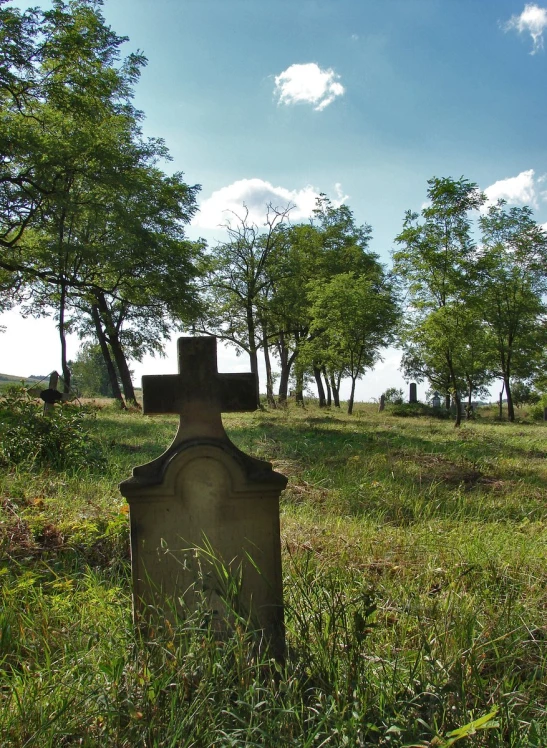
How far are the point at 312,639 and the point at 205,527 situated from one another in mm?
753

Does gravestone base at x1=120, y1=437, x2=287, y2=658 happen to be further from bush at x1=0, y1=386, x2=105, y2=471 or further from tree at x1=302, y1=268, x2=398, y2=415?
tree at x1=302, y1=268, x2=398, y2=415

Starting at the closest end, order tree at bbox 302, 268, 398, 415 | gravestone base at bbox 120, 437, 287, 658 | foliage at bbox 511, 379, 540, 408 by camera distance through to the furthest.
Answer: gravestone base at bbox 120, 437, 287, 658
tree at bbox 302, 268, 398, 415
foliage at bbox 511, 379, 540, 408

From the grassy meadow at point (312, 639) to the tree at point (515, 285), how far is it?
77.6ft

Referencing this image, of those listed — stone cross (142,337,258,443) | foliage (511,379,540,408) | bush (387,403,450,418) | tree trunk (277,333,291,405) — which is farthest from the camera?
foliage (511,379,540,408)

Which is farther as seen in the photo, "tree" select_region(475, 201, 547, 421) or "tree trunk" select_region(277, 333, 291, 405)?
"tree trunk" select_region(277, 333, 291, 405)

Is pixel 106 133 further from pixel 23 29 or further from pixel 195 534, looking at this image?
pixel 195 534

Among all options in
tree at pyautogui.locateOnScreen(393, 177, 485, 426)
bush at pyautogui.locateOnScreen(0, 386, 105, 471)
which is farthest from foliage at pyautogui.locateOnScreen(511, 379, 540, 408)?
bush at pyautogui.locateOnScreen(0, 386, 105, 471)

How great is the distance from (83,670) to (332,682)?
1065 millimetres

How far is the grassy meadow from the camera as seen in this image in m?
1.96

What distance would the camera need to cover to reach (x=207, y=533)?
2.79m

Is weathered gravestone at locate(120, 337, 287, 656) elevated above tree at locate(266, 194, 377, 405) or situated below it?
below

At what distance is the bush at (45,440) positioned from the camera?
6743 millimetres

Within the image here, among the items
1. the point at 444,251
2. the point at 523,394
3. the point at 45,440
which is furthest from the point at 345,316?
the point at 523,394

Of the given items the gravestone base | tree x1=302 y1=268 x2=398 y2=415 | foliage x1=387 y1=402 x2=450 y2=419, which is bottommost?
foliage x1=387 y1=402 x2=450 y2=419
